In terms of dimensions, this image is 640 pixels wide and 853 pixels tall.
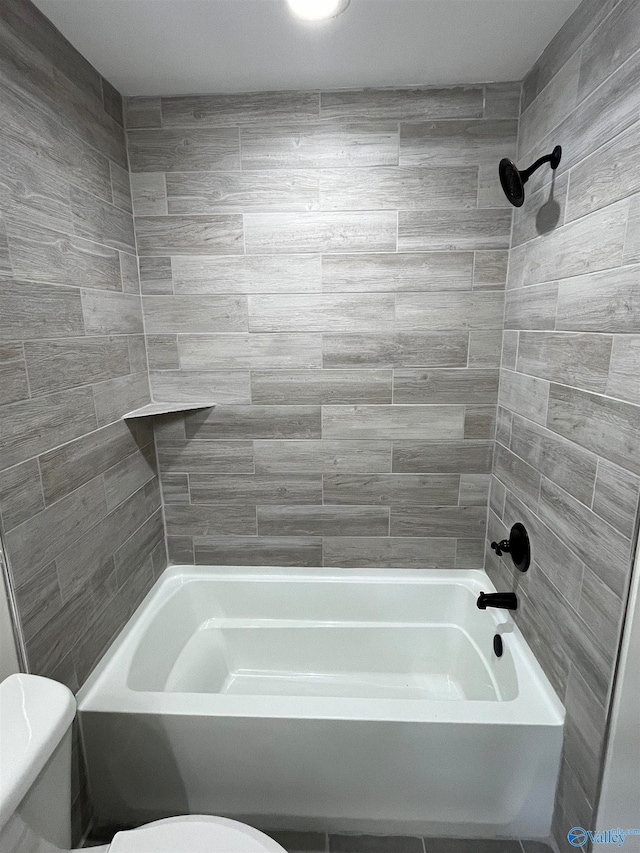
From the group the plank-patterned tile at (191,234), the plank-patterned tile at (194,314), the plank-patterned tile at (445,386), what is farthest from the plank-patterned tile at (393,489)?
→ the plank-patterned tile at (191,234)

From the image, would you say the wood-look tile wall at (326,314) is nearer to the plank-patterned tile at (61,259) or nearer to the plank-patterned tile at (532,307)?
the plank-patterned tile at (532,307)

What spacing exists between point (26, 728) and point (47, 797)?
8.3 inches

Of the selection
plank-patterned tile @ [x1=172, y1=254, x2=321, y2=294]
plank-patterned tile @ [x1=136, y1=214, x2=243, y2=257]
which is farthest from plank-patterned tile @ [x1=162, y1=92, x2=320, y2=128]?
plank-patterned tile @ [x1=172, y1=254, x2=321, y2=294]

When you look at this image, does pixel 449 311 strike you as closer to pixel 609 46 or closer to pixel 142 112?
pixel 609 46

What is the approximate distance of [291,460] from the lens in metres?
1.96

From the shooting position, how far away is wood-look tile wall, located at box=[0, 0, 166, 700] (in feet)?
3.71

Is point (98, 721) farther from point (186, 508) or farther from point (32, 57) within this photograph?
point (32, 57)

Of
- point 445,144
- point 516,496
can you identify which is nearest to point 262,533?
point 516,496

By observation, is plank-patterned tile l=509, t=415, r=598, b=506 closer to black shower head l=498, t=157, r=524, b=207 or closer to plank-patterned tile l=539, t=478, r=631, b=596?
plank-patterned tile l=539, t=478, r=631, b=596

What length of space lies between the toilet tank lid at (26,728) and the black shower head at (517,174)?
1.81 metres

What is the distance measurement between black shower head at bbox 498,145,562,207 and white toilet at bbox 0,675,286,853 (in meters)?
1.81

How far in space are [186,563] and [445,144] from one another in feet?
6.84

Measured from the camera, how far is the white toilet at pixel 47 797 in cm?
83

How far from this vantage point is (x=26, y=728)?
89 centimetres
